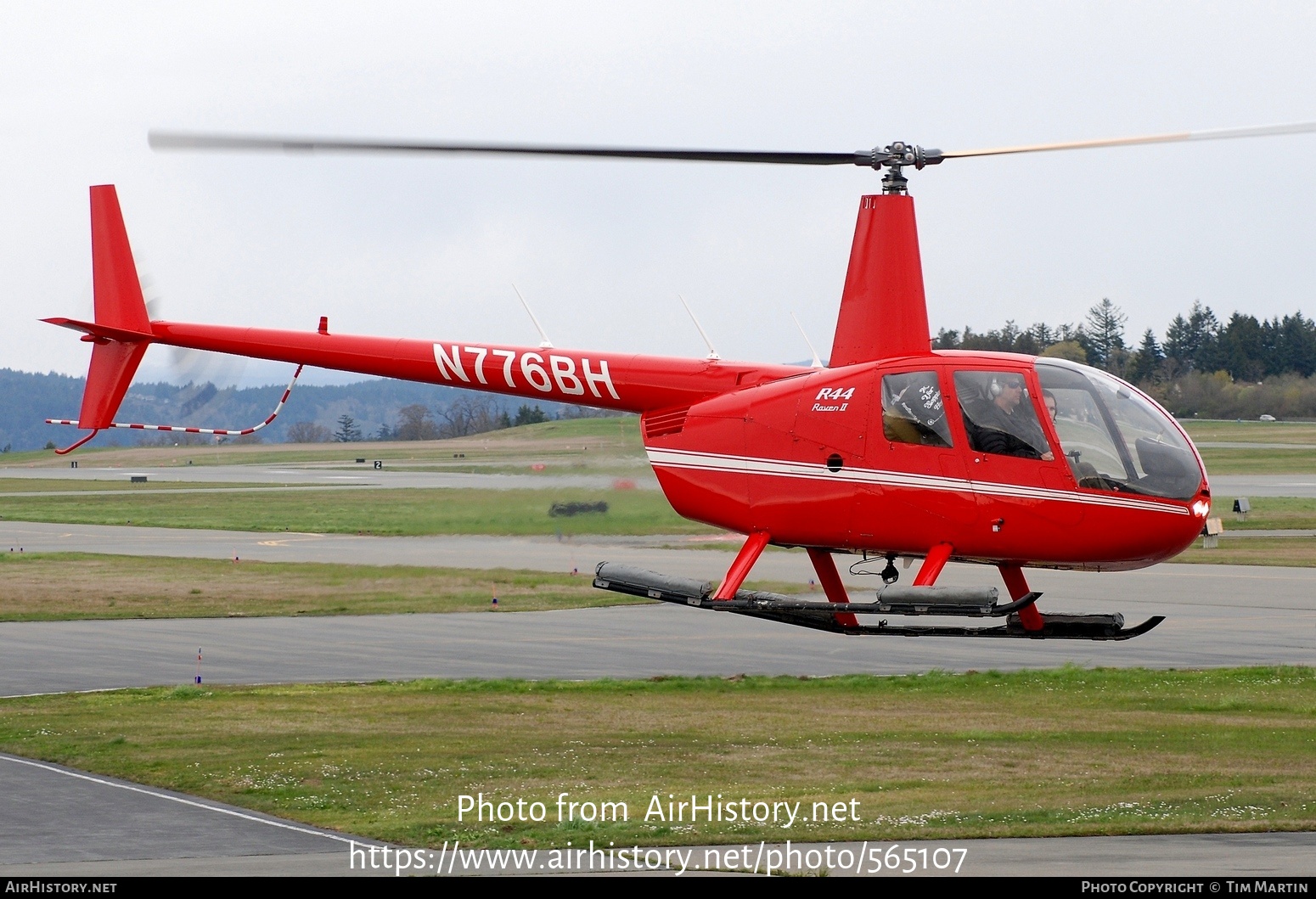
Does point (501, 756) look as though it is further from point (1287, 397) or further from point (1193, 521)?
point (1287, 397)

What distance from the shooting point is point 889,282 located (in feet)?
46.2

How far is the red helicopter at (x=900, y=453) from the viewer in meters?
13.0

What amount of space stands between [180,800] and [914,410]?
12.0 meters

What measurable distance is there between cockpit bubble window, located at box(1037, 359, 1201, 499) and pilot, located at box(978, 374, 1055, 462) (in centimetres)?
21

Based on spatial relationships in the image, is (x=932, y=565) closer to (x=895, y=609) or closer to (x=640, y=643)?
(x=895, y=609)

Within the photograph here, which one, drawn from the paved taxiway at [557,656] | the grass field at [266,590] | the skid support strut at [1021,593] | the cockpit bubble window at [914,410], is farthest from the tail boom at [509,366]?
the grass field at [266,590]

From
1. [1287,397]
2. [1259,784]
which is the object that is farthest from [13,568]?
[1287,397]

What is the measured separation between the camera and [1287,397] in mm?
98062

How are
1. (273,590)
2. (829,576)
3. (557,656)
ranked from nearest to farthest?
(829,576) < (557,656) < (273,590)

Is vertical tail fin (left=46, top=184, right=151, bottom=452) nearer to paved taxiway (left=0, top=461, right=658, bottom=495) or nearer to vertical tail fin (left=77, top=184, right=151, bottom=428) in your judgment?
vertical tail fin (left=77, top=184, right=151, bottom=428)

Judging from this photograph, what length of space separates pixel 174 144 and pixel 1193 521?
968 cm

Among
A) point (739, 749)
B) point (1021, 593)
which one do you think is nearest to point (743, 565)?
point (1021, 593)

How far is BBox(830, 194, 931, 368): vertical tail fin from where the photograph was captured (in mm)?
14039

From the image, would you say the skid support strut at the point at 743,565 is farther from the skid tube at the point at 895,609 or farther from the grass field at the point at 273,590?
the grass field at the point at 273,590
